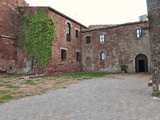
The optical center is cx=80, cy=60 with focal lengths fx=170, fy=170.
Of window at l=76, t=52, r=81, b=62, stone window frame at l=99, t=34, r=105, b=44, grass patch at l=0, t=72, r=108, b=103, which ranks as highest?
stone window frame at l=99, t=34, r=105, b=44

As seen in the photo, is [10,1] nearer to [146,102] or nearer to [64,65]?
[64,65]

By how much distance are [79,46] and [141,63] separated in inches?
310

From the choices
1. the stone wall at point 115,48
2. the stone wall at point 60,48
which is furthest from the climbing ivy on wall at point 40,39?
the stone wall at point 115,48

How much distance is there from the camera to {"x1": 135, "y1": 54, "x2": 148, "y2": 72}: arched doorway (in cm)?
1917

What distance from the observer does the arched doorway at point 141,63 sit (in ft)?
62.9

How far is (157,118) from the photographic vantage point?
393 cm

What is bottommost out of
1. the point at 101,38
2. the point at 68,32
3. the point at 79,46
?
the point at 79,46

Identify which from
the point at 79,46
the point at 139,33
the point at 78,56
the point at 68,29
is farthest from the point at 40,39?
the point at 139,33

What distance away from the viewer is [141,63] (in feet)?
64.0

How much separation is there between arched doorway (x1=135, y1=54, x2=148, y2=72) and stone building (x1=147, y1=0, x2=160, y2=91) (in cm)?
1288

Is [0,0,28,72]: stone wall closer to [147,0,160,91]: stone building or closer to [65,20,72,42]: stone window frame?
[65,20,72,42]: stone window frame

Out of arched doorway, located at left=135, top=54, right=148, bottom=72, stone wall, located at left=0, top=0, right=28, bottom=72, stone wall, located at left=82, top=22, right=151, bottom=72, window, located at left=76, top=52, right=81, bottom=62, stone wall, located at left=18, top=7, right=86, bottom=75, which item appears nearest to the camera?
stone wall, located at left=0, top=0, right=28, bottom=72

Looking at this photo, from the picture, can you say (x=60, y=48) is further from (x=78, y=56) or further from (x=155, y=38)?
(x=155, y=38)

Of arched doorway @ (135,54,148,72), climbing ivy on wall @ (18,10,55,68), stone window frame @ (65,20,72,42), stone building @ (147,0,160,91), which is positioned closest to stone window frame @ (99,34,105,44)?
stone window frame @ (65,20,72,42)
